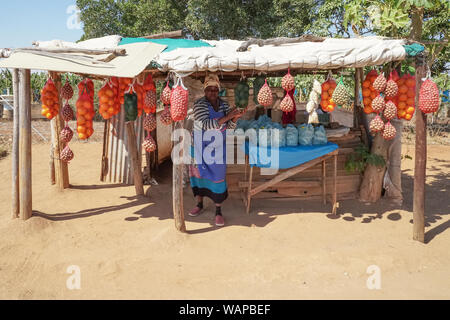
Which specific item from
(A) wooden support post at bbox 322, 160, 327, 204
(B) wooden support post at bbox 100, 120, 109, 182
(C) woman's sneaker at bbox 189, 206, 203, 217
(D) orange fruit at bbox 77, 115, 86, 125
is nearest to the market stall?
(D) orange fruit at bbox 77, 115, 86, 125

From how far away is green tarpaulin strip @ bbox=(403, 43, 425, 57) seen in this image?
3.82 metres

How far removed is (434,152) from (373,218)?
6.44 metres

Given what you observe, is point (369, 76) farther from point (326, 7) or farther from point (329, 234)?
point (326, 7)

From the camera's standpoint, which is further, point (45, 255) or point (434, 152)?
point (434, 152)

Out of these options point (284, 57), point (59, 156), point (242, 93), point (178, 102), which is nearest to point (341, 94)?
point (284, 57)

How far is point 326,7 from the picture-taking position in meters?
9.95

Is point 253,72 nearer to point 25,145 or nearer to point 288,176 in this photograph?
point 288,176

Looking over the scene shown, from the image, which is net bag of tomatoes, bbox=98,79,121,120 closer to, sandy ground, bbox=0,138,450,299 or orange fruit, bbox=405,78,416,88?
sandy ground, bbox=0,138,450,299

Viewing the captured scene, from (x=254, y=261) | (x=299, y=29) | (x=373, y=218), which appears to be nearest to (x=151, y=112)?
(x=254, y=261)

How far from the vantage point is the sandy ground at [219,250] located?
3.16m

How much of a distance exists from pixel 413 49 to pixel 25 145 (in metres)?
4.92

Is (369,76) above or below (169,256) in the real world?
above

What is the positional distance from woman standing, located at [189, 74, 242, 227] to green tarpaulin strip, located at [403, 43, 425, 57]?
2.12 meters

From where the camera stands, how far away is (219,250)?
3949 millimetres
